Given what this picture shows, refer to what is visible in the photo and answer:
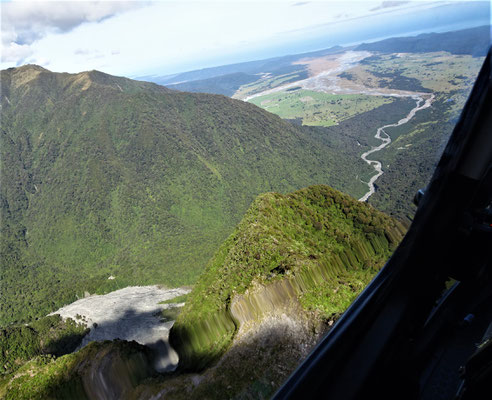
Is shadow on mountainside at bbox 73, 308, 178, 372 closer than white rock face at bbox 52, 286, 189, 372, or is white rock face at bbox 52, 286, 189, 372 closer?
shadow on mountainside at bbox 73, 308, 178, 372

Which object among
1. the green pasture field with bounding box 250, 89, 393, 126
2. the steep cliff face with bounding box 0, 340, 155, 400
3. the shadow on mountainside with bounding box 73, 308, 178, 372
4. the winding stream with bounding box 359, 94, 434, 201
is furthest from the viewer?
the green pasture field with bounding box 250, 89, 393, 126

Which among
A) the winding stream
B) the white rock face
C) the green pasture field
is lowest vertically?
the white rock face

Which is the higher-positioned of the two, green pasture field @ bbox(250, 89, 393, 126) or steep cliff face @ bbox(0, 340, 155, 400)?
green pasture field @ bbox(250, 89, 393, 126)

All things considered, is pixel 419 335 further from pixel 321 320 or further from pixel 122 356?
pixel 122 356

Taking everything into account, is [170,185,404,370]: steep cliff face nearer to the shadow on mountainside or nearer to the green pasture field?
the shadow on mountainside

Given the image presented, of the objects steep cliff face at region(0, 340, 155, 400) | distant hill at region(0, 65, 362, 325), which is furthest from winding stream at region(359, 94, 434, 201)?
steep cliff face at region(0, 340, 155, 400)

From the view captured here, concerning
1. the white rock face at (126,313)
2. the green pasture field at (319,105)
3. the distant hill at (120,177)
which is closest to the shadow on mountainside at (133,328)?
the white rock face at (126,313)

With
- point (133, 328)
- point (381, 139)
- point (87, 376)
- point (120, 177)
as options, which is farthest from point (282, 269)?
point (381, 139)
